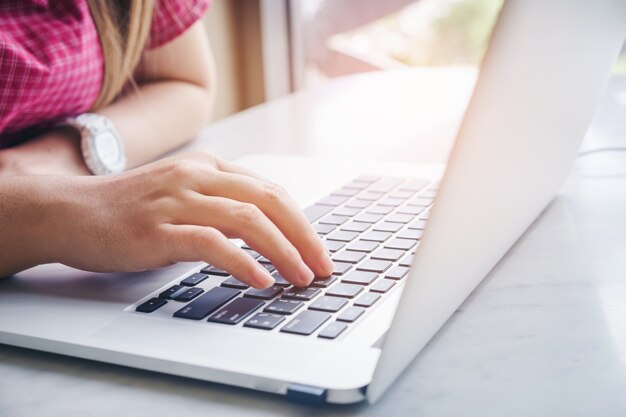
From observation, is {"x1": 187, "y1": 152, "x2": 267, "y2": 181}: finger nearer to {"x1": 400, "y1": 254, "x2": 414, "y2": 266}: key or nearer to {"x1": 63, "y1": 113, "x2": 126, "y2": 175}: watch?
{"x1": 400, "y1": 254, "x2": 414, "y2": 266}: key

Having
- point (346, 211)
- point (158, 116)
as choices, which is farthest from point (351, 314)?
point (158, 116)

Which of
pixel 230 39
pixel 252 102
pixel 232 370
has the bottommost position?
pixel 252 102

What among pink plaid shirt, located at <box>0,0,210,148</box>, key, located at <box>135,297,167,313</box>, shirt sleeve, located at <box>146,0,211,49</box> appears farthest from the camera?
shirt sleeve, located at <box>146,0,211,49</box>

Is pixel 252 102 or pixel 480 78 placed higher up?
pixel 480 78

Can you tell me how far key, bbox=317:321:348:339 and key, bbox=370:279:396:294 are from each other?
59 millimetres

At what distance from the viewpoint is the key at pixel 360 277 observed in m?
0.49

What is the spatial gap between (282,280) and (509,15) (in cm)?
23

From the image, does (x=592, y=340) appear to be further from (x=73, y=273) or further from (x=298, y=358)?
(x=73, y=273)

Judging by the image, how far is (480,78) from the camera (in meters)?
0.35

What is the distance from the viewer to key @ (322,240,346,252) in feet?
1.84

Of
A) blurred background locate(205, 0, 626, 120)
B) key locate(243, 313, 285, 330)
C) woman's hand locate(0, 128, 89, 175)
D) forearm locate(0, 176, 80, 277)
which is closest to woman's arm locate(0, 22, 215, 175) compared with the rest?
woman's hand locate(0, 128, 89, 175)

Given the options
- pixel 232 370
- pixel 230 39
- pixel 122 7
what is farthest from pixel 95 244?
pixel 230 39

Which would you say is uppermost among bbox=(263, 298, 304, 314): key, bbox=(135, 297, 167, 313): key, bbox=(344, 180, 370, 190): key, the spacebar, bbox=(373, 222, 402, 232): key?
bbox=(263, 298, 304, 314): key

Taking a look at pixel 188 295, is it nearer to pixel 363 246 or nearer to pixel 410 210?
pixel 363 246
